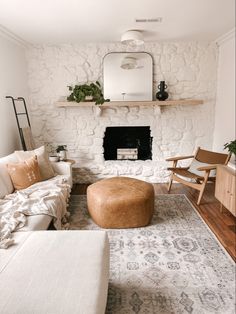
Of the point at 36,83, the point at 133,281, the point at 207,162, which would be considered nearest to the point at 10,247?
the point at 133,281

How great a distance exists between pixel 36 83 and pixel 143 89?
1.76 m

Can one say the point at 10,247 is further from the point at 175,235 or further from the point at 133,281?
the point at 175,235

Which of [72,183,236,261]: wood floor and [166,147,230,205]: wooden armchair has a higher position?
[166,147,230,205]: wooden armchair

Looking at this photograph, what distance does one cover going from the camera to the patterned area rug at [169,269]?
1.62m

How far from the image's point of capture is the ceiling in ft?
7.61

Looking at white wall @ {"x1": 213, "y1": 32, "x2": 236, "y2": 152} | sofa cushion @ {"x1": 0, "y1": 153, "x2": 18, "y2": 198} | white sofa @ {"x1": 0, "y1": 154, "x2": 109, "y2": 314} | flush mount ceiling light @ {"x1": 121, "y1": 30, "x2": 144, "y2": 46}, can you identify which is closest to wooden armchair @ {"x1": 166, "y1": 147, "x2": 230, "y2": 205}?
white wall @ {"x1": 213, "y1": 32, "x2": 236, "y2": 152}

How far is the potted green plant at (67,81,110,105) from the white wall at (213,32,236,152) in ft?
6.08

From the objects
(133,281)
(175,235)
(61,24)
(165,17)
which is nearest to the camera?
(133,281)

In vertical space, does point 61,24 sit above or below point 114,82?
above

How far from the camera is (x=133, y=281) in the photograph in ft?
5.98

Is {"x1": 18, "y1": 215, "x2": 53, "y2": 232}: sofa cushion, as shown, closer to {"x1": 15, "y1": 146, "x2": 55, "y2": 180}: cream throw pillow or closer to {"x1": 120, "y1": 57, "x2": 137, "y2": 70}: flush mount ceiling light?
{"x1": 15, "y1": 146, "x2": 55, "y2": 180}: cream throw pillow

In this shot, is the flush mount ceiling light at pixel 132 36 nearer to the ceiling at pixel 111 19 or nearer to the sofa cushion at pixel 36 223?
the ceiling at pixel 111 19

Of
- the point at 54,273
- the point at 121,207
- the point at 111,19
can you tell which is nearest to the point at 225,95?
the point at 111,19

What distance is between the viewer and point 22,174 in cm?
271
